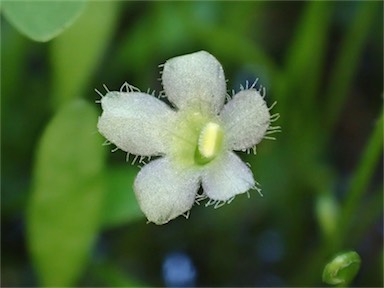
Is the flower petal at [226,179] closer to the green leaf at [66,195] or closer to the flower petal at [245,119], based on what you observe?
the flower petal at [245,119]

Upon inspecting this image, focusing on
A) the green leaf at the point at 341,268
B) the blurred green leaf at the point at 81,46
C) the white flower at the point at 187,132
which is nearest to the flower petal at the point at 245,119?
the white flower at the point at 187,132

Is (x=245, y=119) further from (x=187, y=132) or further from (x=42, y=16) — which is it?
(x=42, y=16)

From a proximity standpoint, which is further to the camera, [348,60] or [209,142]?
[348,60]

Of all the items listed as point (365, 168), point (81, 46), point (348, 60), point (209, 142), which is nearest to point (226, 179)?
point (209, 142)

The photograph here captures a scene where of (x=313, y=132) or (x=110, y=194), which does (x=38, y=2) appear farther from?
(x=313, y=132)

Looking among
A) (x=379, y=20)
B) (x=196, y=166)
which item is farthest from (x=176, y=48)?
(x=196, y=166)

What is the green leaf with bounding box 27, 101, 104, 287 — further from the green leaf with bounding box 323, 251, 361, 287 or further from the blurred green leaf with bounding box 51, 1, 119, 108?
the green leaf with bounding box 323, 251, 361, 287

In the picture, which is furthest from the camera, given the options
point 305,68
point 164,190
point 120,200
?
point 305,68

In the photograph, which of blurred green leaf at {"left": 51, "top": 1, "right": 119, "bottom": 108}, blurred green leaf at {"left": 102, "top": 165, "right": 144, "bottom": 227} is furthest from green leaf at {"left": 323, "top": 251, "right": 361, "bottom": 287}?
blurred green leaf at {"left": 51, "top": 1, "right": 119, "bottom": 108}
